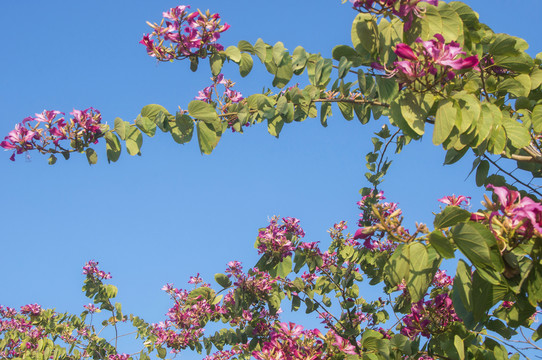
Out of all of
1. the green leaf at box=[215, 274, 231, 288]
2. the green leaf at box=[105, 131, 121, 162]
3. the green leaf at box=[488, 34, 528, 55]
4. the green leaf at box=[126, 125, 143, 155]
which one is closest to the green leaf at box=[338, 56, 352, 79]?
the green leaf at box=[488, 34, 528, 55]

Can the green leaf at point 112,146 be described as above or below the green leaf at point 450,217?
above

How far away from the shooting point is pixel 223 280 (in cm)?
446

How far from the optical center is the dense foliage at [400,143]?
1688mm

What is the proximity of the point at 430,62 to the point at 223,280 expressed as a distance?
10.5 ft

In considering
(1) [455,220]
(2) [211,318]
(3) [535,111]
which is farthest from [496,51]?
(2) [211,318]

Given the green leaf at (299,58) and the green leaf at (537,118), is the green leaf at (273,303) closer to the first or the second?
the green leaf at (299,58)

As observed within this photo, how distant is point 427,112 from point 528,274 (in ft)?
2.58

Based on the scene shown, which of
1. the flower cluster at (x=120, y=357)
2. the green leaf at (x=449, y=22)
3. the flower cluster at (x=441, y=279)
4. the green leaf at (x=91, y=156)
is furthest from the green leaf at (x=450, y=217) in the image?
the flower cluster at (x=120, y=357)

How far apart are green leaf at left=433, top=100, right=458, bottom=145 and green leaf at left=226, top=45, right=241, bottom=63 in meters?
1.38

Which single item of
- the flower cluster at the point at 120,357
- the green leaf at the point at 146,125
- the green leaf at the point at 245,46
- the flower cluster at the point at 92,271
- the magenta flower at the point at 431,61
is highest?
the flower cluster at the point at 92,271

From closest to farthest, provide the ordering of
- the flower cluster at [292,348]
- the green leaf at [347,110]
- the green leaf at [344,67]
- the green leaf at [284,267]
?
the green leaf at [344,67]
the green leaf at [347,110]
the flower cluster at [292,348]
the green leaf at [284,267]

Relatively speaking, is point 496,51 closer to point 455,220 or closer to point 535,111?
point 535,111

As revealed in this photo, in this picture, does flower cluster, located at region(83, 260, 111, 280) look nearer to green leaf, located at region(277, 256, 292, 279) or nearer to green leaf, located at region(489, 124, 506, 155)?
green leaf, located at region(277, 256, 292, 279)

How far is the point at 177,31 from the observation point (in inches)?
107
